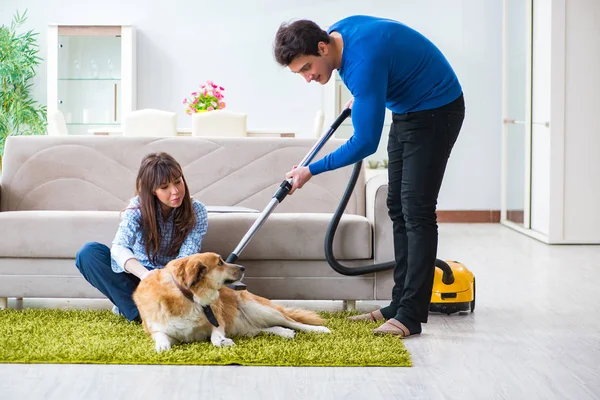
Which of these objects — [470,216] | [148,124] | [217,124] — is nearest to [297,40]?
[217,124]

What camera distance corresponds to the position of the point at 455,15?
7.71 meters

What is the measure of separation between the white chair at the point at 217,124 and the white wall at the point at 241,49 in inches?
68.0

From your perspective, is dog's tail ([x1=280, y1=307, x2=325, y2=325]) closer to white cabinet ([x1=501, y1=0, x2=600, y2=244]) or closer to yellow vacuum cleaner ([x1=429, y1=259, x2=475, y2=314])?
yellow vacuum cleaner ([x1=429, y1=259, x2=475, y2=314])

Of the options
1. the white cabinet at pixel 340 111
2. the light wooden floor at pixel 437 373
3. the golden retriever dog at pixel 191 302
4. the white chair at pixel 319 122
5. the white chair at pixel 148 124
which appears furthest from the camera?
the white cabinet at pixel 340 111

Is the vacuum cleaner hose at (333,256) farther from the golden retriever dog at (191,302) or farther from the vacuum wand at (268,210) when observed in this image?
the golden retriever dog at (191,302)

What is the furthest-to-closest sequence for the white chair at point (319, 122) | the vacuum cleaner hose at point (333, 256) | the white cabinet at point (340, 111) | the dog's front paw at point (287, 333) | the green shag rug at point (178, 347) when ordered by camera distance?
the white cabinet at point (340, 111) < the white chair at point (319, 122) < the vacuum cleaner hose at point (333, 256) < the dog's front paw at point (287, 333) < the green shag rug at point (178, 347)

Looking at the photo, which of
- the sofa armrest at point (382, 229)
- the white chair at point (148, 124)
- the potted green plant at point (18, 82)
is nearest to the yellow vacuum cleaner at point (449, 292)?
the sofa armrest at point (382, 229)

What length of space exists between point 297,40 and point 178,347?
1.05m

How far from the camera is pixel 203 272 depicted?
9.05 ft

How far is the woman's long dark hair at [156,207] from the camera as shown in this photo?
3.09 m

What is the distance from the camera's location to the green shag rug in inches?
104

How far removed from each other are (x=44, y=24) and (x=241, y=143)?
4.40 metres

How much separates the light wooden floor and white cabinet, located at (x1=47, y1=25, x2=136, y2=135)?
156 inches

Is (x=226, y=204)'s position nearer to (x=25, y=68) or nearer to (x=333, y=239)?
(x=333, y=239)
